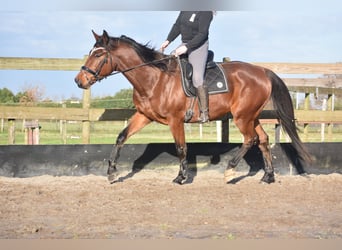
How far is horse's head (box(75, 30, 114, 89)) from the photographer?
588 cm

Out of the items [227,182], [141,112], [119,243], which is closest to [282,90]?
[227,182]

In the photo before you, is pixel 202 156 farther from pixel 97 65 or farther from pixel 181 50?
pixel 97 65

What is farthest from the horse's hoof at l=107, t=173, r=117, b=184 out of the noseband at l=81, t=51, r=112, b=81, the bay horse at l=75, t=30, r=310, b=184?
the noseband at l=81, t=51, r=112, b=81

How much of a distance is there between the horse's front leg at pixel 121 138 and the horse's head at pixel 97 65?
73 centimetres

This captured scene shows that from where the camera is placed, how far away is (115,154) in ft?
20.2

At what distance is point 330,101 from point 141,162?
4088 mm

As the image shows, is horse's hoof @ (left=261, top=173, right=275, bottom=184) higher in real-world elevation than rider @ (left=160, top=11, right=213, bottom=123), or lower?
lower

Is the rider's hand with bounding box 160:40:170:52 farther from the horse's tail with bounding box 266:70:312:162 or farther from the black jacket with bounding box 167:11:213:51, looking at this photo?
the horse's tail with bounding box 266:70:312:162

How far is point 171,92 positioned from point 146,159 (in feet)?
4.23

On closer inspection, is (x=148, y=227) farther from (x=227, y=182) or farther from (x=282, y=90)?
(x=282, y=90)

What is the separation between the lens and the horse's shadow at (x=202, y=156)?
688cm

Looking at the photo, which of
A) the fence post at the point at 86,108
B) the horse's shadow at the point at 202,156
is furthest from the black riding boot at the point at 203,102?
the fence post at the point at 86,108

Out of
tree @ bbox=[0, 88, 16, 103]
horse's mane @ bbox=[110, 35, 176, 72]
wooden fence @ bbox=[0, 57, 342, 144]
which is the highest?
horse's mane @ bbox=[110, 35, 176, 72]

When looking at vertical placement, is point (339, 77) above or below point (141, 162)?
above
